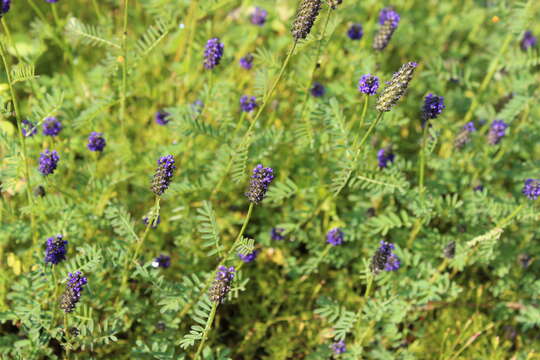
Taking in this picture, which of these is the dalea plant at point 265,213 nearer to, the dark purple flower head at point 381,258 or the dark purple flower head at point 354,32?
the dark purple flower head at point 381,258

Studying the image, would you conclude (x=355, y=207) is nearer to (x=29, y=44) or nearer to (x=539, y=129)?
(x=539, y=129)

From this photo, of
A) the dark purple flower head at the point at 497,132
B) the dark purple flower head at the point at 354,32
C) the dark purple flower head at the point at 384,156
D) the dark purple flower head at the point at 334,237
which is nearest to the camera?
the dark purple flower head at the point at 334,237

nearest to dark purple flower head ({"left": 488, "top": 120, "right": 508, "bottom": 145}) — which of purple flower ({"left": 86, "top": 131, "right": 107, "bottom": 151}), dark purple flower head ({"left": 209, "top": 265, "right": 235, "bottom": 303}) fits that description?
dark purple flower head ({"left": 209, "top": 265, "right": 235, "bottom": 303})

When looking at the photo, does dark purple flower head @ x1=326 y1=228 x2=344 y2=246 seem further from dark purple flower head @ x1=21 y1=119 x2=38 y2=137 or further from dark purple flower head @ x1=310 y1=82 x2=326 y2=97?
dark purple flower head @ x1=21 y1=119 x2=38 y2=137

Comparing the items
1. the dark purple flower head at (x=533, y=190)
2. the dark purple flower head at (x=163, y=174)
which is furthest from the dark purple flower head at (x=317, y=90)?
the dark purple flower head at (x=163, y=174)

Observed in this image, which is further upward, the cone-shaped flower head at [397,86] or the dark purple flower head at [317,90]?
the dark purple flower head at [317,90]

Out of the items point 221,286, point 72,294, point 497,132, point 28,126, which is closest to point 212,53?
point 28,126

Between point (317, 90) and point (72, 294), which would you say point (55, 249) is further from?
point (317, 90)
